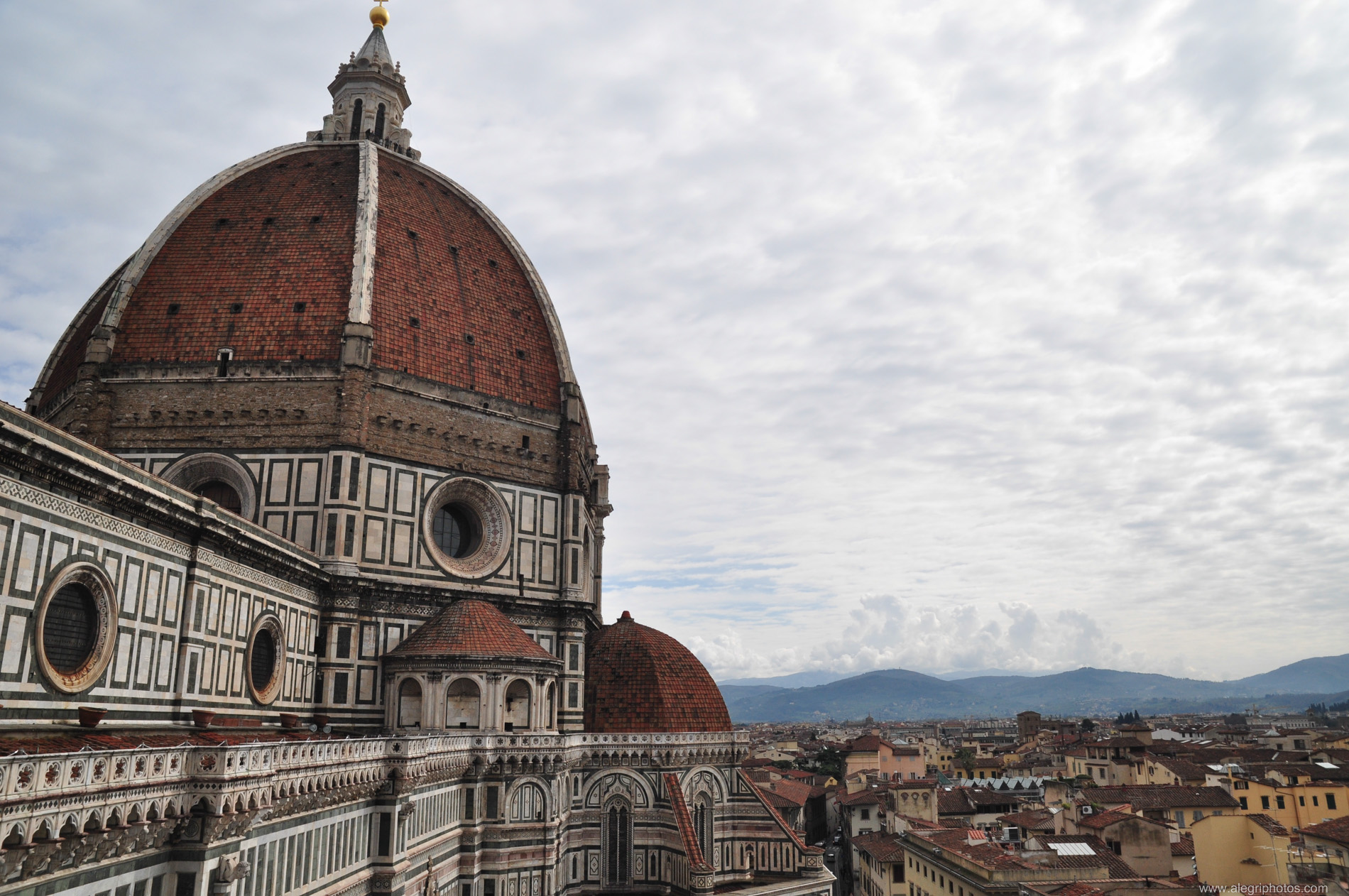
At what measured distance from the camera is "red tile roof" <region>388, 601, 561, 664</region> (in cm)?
2945

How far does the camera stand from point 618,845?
33.9 m

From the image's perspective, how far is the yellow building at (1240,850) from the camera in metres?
35.2

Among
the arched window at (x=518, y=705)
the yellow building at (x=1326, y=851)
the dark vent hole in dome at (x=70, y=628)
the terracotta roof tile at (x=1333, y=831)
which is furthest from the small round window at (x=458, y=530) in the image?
the terracotta roof tile at (x=1333, y=831)

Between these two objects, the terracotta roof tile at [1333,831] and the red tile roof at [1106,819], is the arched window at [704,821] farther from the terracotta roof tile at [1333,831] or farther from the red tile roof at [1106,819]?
the terracotta roof tile at [1333,831]

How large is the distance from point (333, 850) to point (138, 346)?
810 inches

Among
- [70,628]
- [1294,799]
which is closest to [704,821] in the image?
[70,628]

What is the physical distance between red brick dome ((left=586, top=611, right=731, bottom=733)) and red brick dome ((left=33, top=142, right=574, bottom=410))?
9.84 metres

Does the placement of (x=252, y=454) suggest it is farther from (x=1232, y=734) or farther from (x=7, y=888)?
(x=1232, y=734)

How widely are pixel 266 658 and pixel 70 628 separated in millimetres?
8883

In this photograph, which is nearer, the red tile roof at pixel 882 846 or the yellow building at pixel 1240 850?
the yellow building at pixel 1240 850

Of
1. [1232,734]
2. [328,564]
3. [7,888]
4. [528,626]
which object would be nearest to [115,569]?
[7,888]

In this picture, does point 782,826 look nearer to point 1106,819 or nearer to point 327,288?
point 1106,819

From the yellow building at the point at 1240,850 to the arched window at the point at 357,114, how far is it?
46.1 m

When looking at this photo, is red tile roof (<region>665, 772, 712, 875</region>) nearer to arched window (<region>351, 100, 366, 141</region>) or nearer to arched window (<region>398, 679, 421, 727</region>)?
arched window (<region>398, 679, 421, 727</region>)
